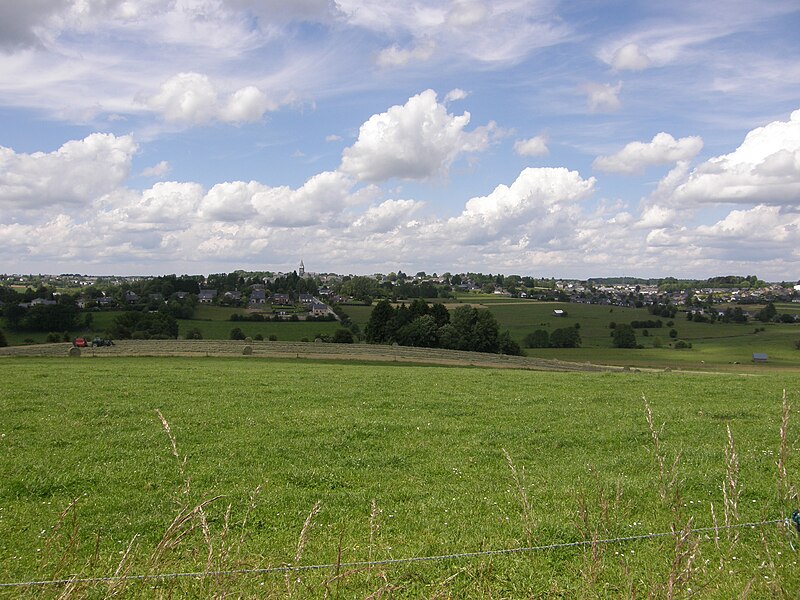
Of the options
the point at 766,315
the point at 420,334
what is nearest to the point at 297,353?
the point at 420,334

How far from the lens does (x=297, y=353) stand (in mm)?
53250

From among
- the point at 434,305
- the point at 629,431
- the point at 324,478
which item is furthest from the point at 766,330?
the point at 324,478

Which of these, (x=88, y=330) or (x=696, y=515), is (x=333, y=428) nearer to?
(x=696, y=515)

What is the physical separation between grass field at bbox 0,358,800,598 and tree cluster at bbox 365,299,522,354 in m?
55.5

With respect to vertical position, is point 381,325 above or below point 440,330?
above

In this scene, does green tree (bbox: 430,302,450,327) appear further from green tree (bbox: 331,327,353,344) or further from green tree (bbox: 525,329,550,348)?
green tree (bbox: 525,329,550,348)

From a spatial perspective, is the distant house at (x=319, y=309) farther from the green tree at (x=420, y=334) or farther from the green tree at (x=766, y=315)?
the green tree at (x=766, y=315)

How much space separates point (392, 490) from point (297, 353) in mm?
44455

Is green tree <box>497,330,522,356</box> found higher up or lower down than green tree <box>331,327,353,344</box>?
lower down

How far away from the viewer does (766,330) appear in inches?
3910

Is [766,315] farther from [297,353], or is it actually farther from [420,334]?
[297,353]

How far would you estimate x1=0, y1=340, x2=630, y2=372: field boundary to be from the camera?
159ft

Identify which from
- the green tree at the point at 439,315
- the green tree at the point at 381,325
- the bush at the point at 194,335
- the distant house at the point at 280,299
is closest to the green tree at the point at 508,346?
the green tree at the point at 439,315

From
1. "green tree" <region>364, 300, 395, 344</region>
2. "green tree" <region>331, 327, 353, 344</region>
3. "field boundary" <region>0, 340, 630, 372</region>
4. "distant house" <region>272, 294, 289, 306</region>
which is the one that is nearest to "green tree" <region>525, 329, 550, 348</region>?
"green tree" <region>364, 300, 395, 344</region>
